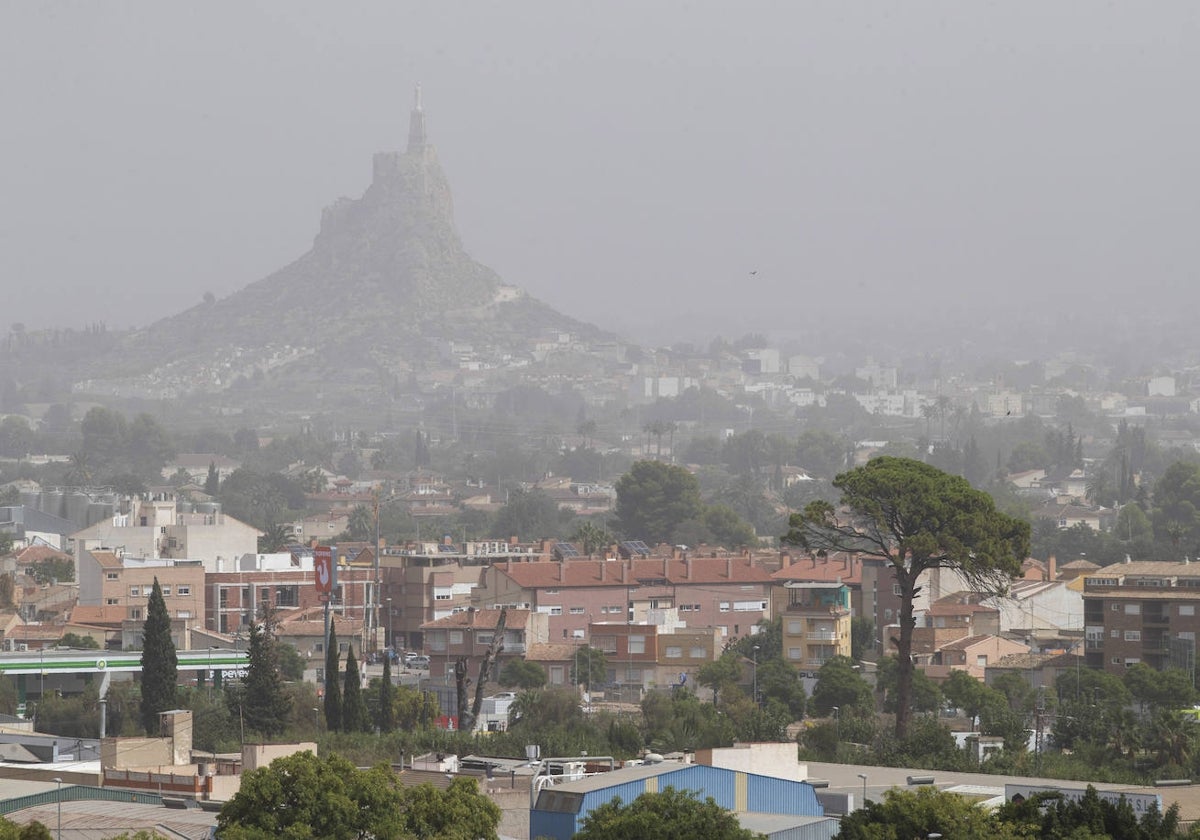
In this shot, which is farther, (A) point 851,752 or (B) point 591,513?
(B) point 591,513

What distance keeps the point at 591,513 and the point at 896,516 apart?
101585 millimetres

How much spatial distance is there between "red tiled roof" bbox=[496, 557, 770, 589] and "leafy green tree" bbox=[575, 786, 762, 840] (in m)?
41.4

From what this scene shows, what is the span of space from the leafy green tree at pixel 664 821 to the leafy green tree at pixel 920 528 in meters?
15.3

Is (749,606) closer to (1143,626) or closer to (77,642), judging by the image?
(1143,626)

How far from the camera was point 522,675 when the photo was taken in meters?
50.5

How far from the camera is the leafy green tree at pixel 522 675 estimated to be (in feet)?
165

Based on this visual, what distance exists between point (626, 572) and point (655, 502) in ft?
114

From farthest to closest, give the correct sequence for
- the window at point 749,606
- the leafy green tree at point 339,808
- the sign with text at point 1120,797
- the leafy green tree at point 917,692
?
the window at point 749,606 < the leafy green tree at point 917,692 < the sign with text at point 1120,797 < the leafy green tree at point 339,808

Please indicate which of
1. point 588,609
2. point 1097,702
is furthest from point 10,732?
point 588,609

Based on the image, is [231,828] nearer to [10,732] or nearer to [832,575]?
[10,732]

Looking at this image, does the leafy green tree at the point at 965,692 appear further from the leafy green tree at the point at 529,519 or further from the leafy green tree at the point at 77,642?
the leafy green tree at the point at 529,519

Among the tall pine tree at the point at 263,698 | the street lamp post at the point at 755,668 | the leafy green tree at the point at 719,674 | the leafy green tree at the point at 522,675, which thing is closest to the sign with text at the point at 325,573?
the leafy green tree at the point at 522,675

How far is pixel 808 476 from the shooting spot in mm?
164625

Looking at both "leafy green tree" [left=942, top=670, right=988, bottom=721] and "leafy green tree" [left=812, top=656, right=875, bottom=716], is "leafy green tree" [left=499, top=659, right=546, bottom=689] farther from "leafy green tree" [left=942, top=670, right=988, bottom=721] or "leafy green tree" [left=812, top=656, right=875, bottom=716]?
"leafy green tree" [left=942, top=670, right=988, bottom=721]
